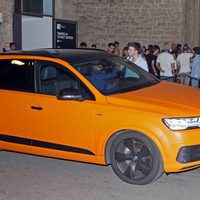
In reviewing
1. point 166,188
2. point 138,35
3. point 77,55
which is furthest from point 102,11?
point 166,188

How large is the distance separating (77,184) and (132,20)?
60.0 ft

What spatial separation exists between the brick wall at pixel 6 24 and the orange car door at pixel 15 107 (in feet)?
34.3

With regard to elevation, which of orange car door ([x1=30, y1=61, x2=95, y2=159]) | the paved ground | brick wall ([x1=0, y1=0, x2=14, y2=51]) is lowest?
the paved ground

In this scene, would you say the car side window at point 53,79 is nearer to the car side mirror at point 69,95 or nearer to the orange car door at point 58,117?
the orange car door at point 58,117

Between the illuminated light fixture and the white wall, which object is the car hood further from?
the white wall

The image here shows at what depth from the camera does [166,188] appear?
6.39m

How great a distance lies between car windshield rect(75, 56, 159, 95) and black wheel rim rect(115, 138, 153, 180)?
77 centimetres

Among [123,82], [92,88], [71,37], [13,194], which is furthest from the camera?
[71,37]

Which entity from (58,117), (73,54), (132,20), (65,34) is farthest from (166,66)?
(132,20)

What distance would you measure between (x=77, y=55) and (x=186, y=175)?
7.37ft

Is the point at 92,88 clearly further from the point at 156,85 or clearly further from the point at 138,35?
the point at 138,35

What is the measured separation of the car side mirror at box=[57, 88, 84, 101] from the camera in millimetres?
6670

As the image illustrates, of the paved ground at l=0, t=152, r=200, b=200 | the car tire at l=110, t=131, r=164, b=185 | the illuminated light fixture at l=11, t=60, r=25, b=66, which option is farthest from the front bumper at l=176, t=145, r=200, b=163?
the illuminated light fixture at l=11, t=60, r=25, b=66

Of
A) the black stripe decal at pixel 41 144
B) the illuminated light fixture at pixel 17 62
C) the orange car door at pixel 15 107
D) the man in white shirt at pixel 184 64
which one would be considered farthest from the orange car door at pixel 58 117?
the man in white shirt at pixel 184 64
